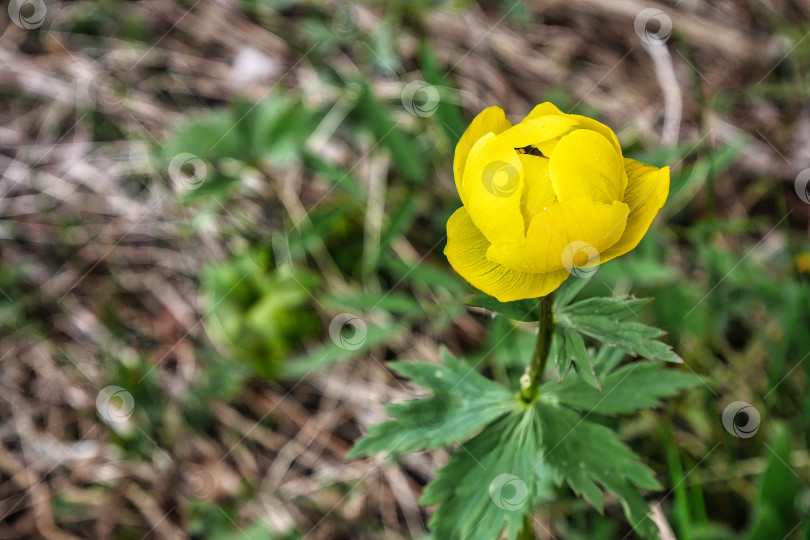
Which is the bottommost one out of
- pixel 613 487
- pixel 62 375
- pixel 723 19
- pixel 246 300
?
pixel 62 375

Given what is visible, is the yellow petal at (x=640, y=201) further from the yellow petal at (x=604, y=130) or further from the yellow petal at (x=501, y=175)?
the yellow petal at (x=501, y=175)

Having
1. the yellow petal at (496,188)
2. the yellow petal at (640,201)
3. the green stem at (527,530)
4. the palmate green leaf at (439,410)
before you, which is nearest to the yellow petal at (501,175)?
the yellow petal at (496,188)

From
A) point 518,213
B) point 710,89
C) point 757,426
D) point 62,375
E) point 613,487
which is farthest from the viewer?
point 710,89

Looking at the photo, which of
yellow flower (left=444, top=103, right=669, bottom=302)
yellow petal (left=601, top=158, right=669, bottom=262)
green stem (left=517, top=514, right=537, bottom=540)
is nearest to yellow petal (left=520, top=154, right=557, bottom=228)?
yellow flower (left=444, top=103, right=669, bottom=302)

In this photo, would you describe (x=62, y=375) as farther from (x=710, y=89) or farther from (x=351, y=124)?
(x=710, y=89)

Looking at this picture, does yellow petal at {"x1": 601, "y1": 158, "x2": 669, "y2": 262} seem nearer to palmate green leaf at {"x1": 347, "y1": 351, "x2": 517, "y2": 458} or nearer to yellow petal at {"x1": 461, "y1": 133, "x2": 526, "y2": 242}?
yellow petal at {"x1": 461, "y1": 133, "x2": 526, "y2": 242}

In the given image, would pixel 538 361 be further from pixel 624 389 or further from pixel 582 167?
pixel 582 167

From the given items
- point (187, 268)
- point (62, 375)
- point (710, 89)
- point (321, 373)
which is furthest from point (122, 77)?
point (710, 89)
